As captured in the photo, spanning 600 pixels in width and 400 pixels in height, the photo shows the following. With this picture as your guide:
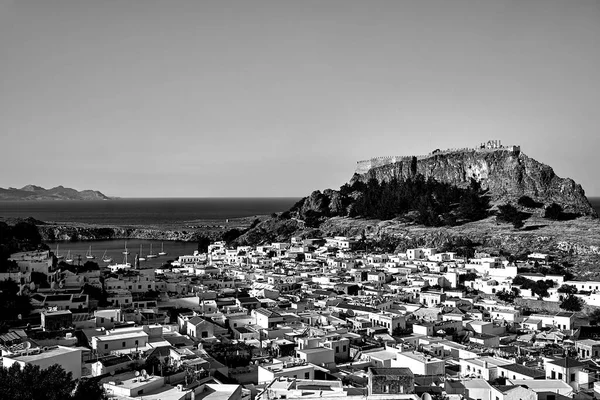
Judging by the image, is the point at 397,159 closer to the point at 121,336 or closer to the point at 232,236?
the point at 232,236

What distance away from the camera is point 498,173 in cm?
6384

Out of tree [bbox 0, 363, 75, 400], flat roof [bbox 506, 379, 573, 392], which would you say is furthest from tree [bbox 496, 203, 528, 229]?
tree [bbox 0, 363, 75, 400]

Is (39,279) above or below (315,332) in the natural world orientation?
above

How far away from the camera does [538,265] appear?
125ft

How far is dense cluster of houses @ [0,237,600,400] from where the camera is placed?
13.4 metres

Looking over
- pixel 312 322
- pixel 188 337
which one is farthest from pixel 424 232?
pixel 188 337

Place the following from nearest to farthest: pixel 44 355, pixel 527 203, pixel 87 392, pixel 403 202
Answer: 1. pixel 87 392
2. pixel 44 355
3. pixel 527 203
4. pixel 403 202

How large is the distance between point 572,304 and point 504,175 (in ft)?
118

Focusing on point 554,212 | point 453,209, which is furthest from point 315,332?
point 453,209

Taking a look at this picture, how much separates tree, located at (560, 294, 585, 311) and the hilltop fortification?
91.0ft

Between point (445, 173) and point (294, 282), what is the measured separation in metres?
40.4

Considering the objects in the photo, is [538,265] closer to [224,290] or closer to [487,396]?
[224,290]

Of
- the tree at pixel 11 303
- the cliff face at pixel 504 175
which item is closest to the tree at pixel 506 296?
the tree at pixel 11 303

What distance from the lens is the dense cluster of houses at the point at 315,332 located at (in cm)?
1338
